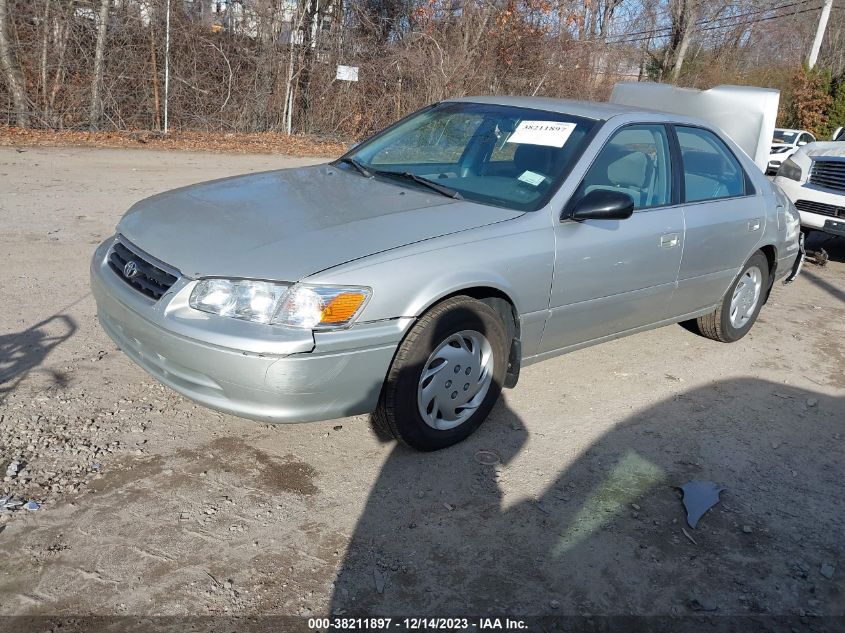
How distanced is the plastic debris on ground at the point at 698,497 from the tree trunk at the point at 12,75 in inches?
548

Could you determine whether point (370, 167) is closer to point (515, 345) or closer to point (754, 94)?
point (515, 345)

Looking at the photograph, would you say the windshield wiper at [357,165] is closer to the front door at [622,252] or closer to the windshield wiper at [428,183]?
the windshield wiper at [428,183]

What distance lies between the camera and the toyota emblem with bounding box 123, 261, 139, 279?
140 inches

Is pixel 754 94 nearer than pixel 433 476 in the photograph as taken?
No

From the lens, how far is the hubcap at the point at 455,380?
363 cm

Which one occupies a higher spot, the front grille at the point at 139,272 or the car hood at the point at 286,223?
the car hood at the point at 286,223

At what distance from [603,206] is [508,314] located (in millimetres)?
762

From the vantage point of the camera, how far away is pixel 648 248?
4508 millimetres

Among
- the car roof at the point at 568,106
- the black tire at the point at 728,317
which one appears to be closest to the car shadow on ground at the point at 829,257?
the black tire at the point at 728,317

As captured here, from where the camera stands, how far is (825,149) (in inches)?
370

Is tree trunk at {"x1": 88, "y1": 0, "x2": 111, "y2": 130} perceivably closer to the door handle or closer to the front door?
the front door

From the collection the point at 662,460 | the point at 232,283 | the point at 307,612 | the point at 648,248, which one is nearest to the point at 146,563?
the point at 307,612

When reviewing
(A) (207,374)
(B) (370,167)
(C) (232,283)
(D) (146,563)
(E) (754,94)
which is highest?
(E) (754,94)

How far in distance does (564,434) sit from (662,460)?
53 cm
